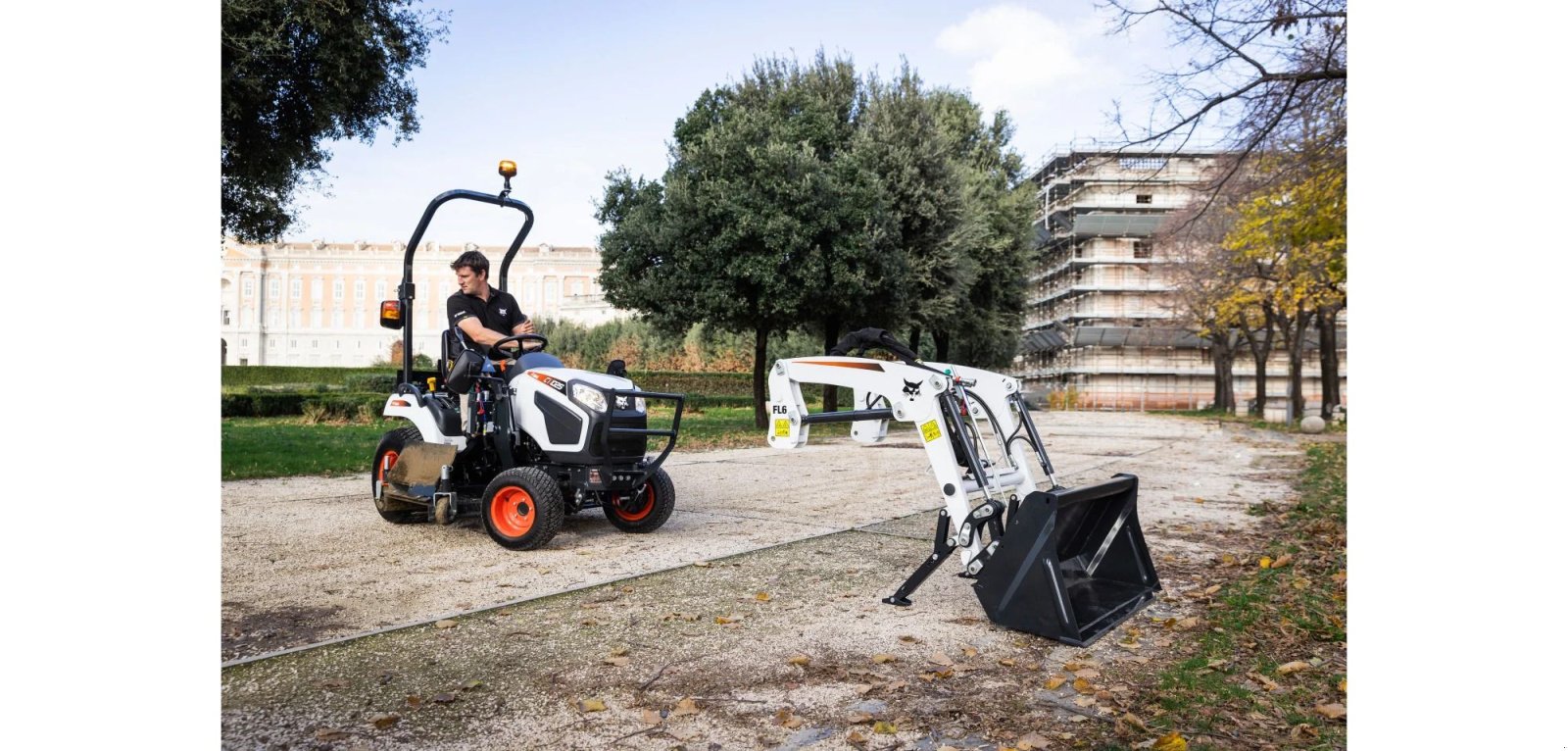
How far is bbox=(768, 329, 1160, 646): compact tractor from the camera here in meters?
3.79

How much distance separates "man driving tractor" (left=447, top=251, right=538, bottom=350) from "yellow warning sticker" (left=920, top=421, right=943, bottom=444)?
2.70m

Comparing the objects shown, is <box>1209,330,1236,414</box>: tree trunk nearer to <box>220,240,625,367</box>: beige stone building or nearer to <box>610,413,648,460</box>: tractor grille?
<box>220,240,625,367</box>: beige stone building

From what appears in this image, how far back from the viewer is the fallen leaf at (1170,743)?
2.66m

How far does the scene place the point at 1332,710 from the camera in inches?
119

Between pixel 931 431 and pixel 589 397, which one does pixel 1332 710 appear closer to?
pixel 931 431

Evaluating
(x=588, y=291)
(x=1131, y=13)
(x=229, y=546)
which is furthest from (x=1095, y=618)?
(x=588, y=291)

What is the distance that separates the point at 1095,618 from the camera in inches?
155

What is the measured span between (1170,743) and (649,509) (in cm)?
387

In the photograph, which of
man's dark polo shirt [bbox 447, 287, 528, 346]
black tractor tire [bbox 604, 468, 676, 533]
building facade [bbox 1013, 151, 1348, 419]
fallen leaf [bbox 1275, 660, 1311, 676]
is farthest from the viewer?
building facade [bbox 1013, 151, 1348, 419]

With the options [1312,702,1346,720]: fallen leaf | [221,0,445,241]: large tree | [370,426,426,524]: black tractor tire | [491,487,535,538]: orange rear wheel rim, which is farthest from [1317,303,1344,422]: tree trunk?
[1312,702,1346,720]: fallen leaf

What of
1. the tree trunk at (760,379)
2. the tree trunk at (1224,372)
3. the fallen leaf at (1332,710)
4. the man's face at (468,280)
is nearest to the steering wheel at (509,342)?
the man's face at (468,280)

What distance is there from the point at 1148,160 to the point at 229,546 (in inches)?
243

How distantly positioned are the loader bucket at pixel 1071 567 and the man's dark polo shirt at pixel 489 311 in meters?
3.36
